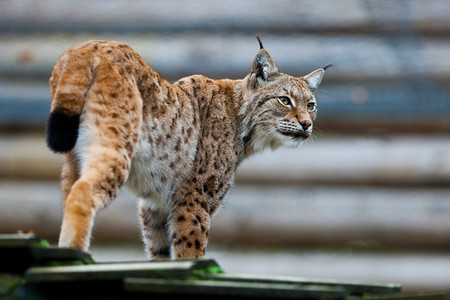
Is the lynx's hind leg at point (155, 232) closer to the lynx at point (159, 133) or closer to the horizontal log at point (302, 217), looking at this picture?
the lynx at point (159, 133)

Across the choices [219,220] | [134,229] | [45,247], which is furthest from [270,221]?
[45,247]

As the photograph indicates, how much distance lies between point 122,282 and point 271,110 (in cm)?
317

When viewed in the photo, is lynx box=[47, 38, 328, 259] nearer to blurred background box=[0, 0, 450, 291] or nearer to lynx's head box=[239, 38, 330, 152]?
lynx's head box=[239, 38, 330, 152]

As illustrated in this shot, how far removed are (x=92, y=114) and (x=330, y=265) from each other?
145 inches

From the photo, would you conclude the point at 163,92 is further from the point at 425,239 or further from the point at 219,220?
the point at 425,239

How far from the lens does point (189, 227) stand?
548 cm

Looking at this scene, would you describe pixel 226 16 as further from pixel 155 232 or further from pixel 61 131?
pixel 61 131

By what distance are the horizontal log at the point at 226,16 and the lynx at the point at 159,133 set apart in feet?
5.22

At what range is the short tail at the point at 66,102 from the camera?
4.20 metres

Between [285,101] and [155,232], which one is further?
[285,101]

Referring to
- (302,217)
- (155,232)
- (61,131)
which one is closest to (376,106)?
(302,217)

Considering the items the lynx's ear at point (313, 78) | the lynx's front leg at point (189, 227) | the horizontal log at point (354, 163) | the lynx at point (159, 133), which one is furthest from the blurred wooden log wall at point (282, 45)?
the lynx's front leg at point (189, 227)

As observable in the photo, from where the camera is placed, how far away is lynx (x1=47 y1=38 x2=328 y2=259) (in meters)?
4.30

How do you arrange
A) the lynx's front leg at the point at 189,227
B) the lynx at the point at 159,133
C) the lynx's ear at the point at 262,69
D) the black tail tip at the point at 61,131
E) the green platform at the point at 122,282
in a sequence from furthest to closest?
the lynx's ear at the point at 262,69
the lynx's front leg at the point at 189,227
the lynx at the point at 159,133
the black tail tip at the point at 61,131
the green platform at the point at 122,282
